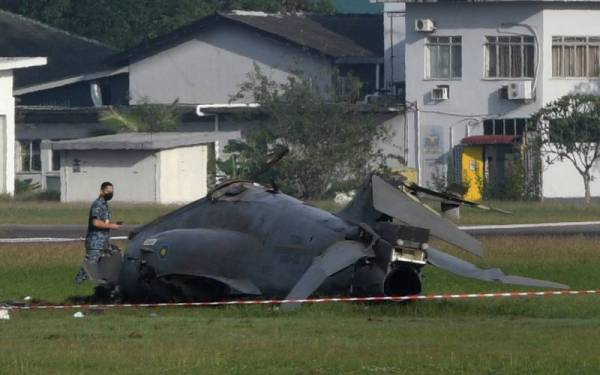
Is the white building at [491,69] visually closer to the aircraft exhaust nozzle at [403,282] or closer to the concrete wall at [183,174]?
the concrete wall at [183,174]

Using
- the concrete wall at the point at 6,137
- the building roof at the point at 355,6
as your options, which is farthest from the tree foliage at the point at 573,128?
the building roof at the point at 355,6

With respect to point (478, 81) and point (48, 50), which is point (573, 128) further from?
point (48, 50)

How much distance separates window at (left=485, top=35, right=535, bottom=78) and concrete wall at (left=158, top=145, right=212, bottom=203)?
493 inches

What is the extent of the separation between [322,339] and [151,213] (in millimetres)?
29584

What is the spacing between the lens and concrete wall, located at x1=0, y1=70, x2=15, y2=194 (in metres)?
56.8

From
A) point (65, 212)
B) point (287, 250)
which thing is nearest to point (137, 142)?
point (65, 212)

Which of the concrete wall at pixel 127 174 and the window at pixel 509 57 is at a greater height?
the window at pixel 509 57

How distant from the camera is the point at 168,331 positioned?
16125 mm

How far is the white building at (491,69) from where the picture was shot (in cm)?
5872

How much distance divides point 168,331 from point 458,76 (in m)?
45.3

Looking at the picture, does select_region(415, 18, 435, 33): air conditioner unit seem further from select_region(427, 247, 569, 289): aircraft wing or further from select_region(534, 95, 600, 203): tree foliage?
select_region(427, 247, 569, 289): aircraft wing

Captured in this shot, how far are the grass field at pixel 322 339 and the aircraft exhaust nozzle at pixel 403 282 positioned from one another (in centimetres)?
20

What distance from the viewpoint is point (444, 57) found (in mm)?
60656

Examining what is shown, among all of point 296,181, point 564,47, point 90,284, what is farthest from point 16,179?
point 90,284
